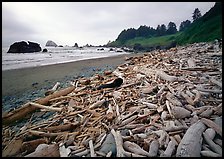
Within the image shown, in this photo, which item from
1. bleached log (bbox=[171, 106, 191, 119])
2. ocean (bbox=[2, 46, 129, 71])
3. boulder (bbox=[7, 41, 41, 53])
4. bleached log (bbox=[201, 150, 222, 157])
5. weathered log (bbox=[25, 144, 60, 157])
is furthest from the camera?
boulder (bbox=[7, 41, 41, 53])

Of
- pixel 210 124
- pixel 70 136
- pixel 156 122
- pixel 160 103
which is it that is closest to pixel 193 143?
pixel 210 124

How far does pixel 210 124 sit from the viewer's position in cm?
281

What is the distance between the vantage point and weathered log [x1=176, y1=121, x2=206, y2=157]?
2.33m

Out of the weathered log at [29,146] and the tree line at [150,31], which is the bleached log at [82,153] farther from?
the tree line at [150,31]

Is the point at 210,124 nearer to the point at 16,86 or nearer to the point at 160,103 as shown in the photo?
the point at 160,103

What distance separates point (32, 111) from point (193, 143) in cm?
438

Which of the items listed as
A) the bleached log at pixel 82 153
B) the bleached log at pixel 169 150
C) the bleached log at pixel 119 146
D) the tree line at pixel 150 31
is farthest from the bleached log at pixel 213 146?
the tree line at pixel 150 31

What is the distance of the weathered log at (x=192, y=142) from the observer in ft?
7.64

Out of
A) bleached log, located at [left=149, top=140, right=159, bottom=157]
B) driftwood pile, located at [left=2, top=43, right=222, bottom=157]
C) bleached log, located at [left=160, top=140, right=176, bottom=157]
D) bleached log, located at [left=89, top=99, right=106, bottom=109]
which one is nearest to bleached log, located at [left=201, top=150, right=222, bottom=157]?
driftwood pile, located at [left=2, top=43, right=222, bottom=157]

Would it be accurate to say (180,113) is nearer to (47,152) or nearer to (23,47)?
(47,152)

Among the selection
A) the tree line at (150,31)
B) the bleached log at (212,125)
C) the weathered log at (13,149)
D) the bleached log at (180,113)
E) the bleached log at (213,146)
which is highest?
the tree line at (150,31)

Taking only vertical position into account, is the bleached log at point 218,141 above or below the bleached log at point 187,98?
below

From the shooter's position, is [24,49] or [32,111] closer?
[32,111]

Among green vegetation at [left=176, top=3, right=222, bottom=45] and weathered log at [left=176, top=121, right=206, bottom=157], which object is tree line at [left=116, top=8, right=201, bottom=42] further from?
weathered log at [left=176, top=121, right=206, bottom=157]
